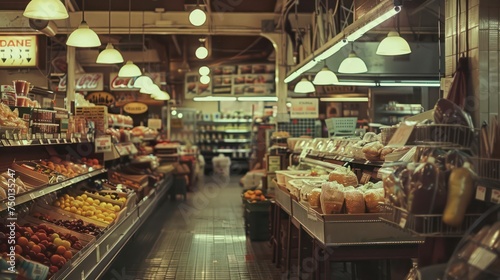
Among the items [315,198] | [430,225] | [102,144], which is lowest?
[315,198]

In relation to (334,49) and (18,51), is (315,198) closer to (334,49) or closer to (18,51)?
(334,49)

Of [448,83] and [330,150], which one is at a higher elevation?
[448,83]

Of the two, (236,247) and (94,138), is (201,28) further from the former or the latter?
(236,247)

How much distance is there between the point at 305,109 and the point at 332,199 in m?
7.67

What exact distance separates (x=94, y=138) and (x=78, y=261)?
3.85 m

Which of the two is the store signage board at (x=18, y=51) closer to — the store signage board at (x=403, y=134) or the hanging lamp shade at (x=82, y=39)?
the hanging lamp shade at (x=82, y=39)

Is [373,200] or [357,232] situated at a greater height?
[373,200]

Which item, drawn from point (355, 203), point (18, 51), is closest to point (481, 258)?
point (355, 203)

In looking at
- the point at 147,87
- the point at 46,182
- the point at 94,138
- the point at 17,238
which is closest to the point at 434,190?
the point at 17,238

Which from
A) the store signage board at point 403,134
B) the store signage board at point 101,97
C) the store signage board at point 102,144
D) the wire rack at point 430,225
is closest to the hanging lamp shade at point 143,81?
the store signage board at point 102,144

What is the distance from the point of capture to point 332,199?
4.04 metres

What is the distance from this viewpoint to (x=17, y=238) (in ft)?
13.9

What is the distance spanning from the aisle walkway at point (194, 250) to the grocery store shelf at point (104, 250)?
18 centimetres

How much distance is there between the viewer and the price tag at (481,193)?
7.66 ft
